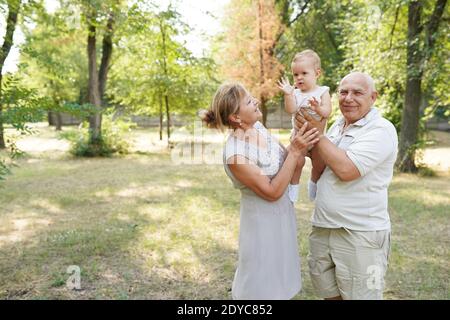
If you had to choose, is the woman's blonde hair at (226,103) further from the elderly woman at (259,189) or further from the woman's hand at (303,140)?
the woman's hand at (303,140)

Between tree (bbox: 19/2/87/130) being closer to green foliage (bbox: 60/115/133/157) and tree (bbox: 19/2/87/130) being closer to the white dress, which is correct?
green foliage (bbox: 60/115/133/157)

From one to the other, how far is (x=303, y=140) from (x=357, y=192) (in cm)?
41

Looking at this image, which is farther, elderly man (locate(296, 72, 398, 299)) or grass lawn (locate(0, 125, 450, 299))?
grass lawn (locate(0, 125, 450, 299))

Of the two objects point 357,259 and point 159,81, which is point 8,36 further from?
point 159,81

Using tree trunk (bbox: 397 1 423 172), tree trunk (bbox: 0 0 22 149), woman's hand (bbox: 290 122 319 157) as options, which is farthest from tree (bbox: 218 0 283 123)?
woman's hand (bbox: 290 122 319 157)

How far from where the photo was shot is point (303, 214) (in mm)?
6473

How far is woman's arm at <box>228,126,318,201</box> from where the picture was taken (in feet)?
6.50

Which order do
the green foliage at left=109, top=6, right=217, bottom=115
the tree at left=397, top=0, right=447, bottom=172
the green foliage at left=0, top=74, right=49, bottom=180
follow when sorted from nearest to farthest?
the green foliage at left=0, top=74, right=49, bottom=180
the tree at left=397, top=0, right=447, bottom=172
the green foliage at left=109, top=6, right=217, bottom=115

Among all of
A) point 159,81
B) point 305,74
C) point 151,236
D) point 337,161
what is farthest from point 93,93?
point 337,161

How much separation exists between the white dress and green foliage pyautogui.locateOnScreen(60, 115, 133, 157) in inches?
474

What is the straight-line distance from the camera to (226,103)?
6.75 feet

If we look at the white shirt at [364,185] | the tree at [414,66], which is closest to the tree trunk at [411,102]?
the tree at [414,66]

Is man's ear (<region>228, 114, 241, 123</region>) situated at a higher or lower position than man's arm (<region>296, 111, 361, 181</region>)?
higher
